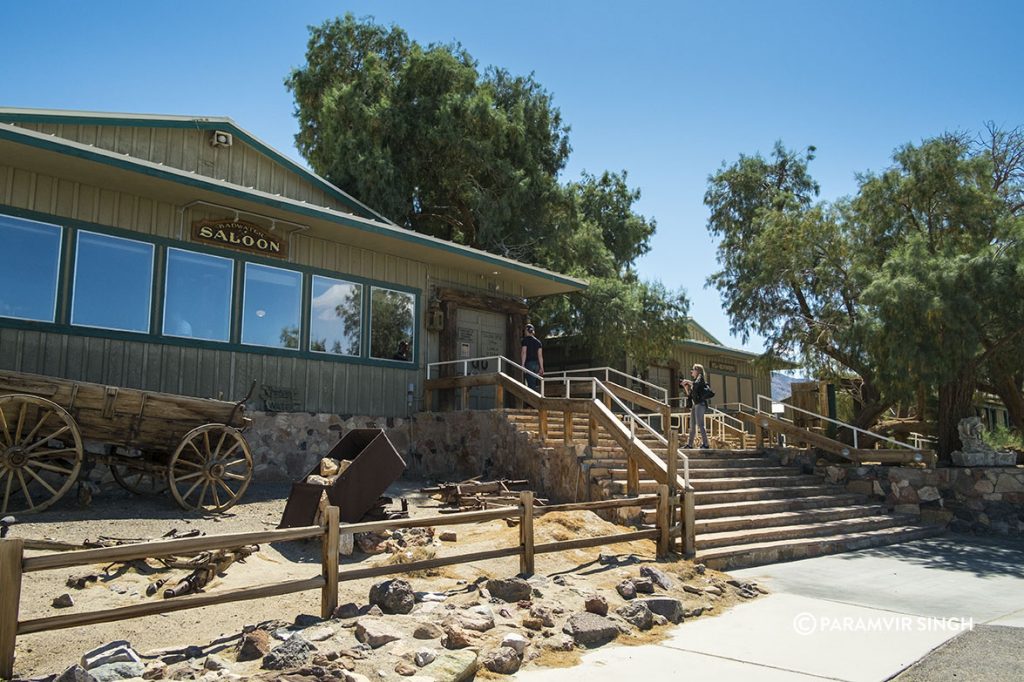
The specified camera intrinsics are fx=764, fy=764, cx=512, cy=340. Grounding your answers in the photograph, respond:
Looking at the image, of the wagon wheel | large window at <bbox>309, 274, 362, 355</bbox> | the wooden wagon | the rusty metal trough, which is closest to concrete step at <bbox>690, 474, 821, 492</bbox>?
the rusty metal trough

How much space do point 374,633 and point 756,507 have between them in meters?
7.60

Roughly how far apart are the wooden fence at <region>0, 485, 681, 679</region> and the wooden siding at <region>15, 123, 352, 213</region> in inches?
322

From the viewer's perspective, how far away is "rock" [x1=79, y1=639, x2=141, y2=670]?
187 inches

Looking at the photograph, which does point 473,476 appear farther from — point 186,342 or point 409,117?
point 409,117

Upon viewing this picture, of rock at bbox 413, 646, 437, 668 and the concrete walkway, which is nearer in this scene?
rock at bbox 413, 646, 437, 668

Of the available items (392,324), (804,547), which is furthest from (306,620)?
(392,324)

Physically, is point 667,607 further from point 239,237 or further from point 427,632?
point 239,237

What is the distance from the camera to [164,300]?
11.6m

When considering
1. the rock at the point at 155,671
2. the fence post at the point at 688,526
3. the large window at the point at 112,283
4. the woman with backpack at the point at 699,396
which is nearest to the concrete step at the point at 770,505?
the fence post at the point at 688,526

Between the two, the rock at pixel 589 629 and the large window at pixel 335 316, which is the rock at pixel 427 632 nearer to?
the rock at pixel 589 629

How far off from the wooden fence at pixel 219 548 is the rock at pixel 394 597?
0.13 meters

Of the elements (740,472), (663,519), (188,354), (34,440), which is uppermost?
(188,354)

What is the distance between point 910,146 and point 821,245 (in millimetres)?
2648

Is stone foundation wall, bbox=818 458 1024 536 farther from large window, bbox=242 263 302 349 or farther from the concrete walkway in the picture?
large window, bbox=242 263 302 349
